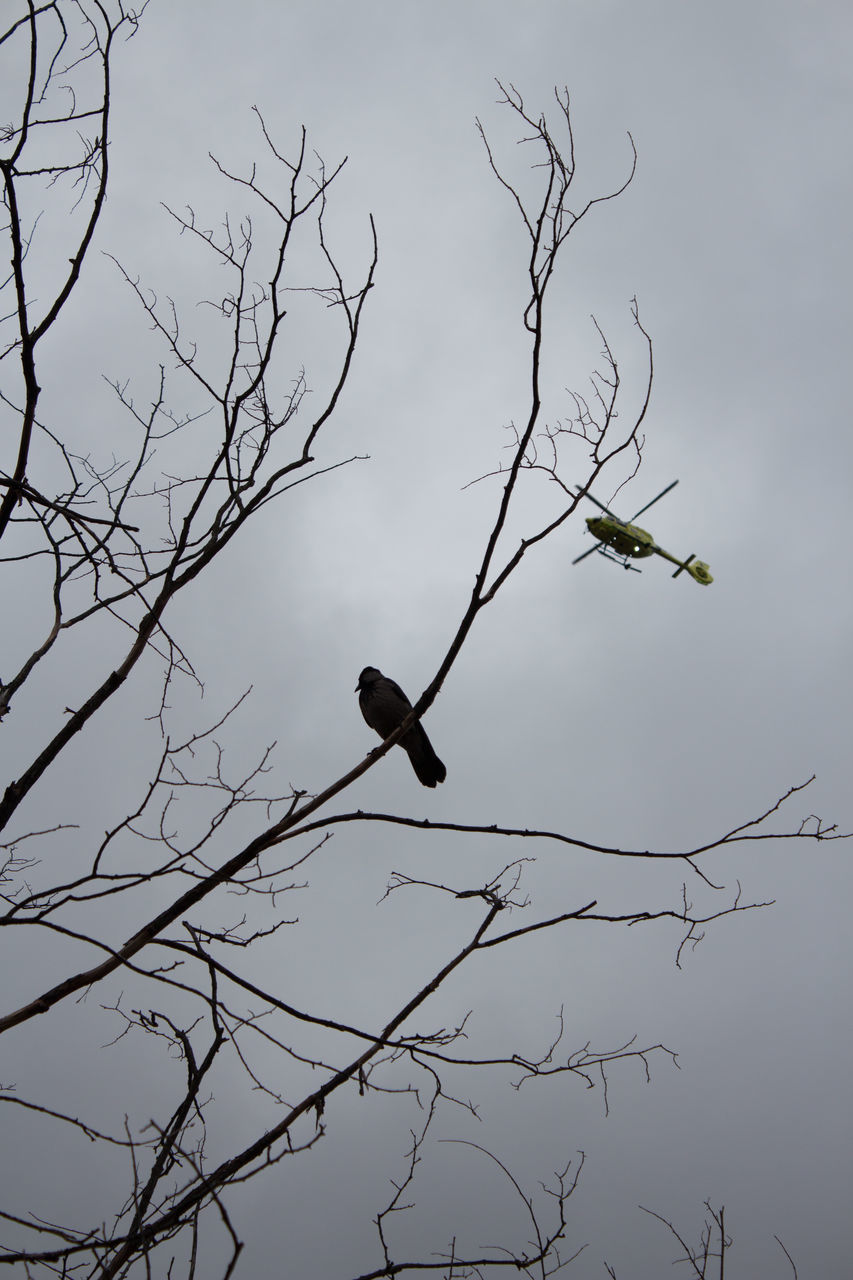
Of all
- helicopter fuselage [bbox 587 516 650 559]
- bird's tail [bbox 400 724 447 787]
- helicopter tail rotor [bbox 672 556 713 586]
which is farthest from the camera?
helicopter tail rotor [bbox 672 556 713 586]

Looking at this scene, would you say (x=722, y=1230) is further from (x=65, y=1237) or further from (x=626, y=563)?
(x=626, y=563)

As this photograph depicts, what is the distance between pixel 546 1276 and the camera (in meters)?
3.39

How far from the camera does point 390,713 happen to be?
8.66 metres

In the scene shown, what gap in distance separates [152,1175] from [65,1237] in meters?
0.45

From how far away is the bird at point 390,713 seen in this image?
7.36 meters

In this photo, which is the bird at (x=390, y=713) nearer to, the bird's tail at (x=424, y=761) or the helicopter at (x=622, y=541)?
the bird's tail at (x=424, y=761)

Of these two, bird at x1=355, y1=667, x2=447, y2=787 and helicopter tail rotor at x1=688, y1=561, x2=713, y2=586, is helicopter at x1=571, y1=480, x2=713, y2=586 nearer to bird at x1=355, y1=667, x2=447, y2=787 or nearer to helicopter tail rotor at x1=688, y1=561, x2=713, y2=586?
helicopter tail rotor at x1=688, y1=561, x2=713, y2=586

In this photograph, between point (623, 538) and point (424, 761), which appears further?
point (623, 538)

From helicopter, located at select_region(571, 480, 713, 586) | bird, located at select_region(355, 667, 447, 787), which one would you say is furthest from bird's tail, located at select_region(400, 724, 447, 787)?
helicopter, located at select_region(571, 480, 713, 586)

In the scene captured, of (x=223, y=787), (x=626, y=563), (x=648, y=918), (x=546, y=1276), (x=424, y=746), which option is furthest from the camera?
(x=626, y=563)

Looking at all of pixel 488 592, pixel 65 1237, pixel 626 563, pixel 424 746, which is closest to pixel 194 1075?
pixel 65 1237

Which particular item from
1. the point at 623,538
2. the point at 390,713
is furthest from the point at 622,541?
the point at 390,713

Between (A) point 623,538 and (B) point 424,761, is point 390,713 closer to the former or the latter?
(B) point 424,761

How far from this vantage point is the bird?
736 centimetres
